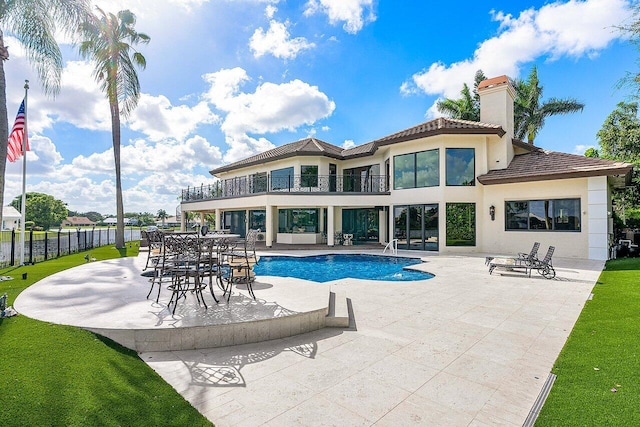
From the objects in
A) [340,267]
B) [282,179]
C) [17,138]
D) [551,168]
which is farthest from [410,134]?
[17,138]

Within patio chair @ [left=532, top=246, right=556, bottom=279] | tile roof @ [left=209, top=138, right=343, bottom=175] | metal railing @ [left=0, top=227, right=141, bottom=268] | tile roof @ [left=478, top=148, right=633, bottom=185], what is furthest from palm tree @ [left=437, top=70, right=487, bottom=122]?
metal railing @ [left=0, top=227, right=141, bottom=268]

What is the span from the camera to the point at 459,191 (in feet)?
57.0

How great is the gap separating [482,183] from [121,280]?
53.9 feet

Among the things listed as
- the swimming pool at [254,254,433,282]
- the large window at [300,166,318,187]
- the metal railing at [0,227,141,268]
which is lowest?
the swimming pool at [254,254,433,282]

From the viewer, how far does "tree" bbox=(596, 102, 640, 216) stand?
2330 cm

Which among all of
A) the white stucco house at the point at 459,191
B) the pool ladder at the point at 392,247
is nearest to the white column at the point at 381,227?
the white stucco house at the point at 459,191

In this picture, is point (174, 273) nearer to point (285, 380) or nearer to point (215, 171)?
point (285, 380)

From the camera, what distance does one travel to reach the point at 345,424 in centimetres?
295

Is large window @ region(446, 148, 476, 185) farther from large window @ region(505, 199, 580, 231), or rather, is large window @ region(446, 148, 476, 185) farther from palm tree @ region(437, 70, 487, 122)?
palm tree @ region(437, 70, 487, 122)

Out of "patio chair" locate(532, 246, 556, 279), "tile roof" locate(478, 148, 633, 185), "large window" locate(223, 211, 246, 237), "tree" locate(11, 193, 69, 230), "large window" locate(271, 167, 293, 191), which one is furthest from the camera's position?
"tree" locate(11, 193, 69, 230)

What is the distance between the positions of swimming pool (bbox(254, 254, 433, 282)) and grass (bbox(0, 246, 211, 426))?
757 centimetres

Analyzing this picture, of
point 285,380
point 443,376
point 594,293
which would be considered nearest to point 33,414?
point 285,380

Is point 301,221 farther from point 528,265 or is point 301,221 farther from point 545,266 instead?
point 545,266

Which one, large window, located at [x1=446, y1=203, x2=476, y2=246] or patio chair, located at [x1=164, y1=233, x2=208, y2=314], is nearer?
patio chair, located at [x1=164, y1=233, x2=208, y2=314]
